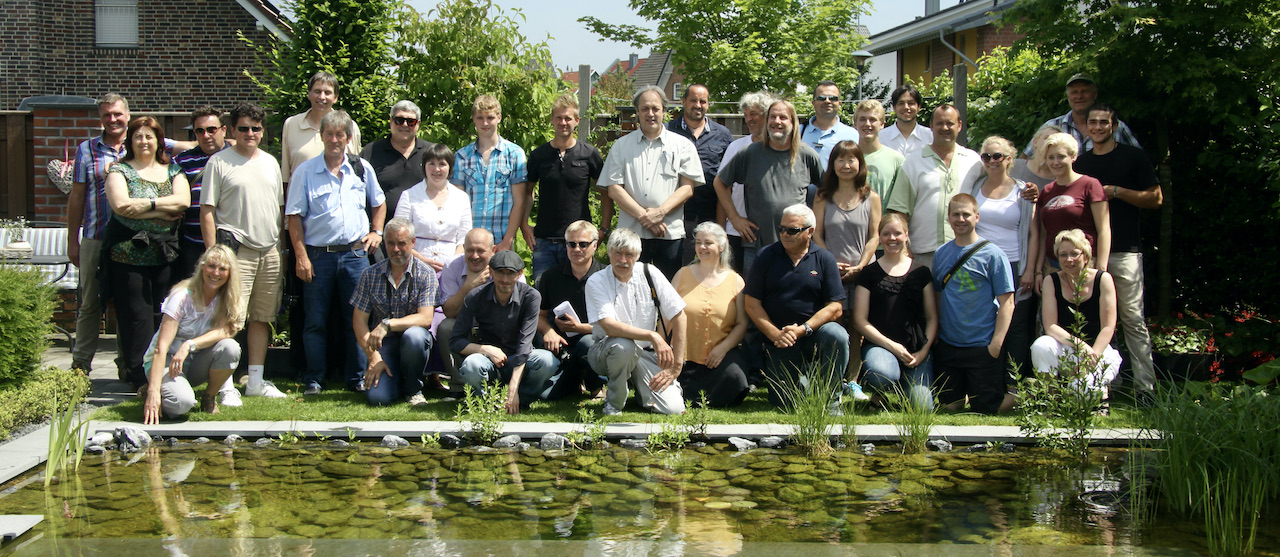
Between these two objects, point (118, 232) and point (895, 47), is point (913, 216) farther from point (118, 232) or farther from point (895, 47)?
point (895, 47)

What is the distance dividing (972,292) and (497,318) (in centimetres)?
290

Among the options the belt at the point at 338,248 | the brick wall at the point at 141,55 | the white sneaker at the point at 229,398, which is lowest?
the white sneaker at the point at 229,398

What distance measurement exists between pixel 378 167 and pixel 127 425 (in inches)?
101

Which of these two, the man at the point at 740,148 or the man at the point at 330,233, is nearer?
the man at the point at 330,233

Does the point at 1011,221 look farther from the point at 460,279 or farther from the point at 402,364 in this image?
the point at 402,364

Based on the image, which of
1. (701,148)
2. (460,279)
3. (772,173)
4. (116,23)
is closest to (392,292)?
(460,279)

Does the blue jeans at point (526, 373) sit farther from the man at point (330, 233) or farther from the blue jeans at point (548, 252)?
the man at point (330, 233)

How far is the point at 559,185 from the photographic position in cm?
709

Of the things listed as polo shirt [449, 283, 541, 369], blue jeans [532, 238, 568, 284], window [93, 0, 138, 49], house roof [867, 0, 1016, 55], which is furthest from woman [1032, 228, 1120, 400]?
window [93, 0, 138, 49]

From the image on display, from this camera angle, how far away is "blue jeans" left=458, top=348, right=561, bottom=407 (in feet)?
19.8

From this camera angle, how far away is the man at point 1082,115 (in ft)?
22.3

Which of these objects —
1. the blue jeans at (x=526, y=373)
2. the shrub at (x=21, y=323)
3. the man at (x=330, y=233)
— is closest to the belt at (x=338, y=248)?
the man at (x=330, y=233)

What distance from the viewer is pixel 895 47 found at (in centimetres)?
2981

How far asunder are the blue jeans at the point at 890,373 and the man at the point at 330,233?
10.7ft
